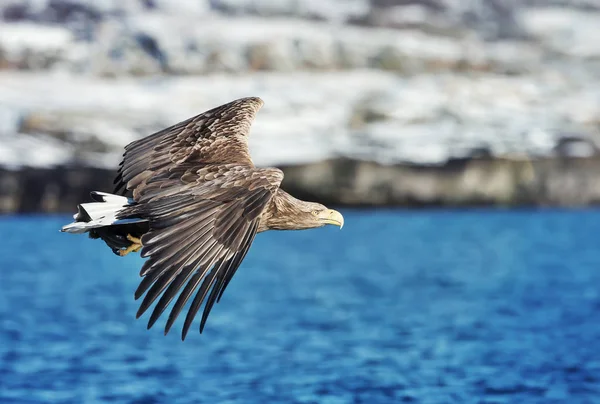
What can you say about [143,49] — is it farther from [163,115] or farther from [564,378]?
[564,378]

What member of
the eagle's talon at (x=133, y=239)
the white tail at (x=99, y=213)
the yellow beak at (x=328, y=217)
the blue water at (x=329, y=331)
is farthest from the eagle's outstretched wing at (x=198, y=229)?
the blue water at (x=329, y=331)

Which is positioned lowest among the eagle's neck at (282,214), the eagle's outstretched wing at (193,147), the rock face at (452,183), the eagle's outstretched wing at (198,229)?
the eagle's outstretched wing at (198,229)

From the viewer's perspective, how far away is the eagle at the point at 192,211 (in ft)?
16.5

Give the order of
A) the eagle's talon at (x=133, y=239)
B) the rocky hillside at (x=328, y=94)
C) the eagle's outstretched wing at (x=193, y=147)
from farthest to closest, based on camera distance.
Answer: the rocky hillside at (x=328, y=94)
the eagle's outstretched wing at (x=193, y=147)
the eagle's talon at (x=133, y=239)

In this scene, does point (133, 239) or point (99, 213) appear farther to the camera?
point (133, 239)

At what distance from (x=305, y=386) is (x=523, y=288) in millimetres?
7834

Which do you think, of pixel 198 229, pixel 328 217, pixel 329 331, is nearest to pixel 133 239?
pixel 198 229

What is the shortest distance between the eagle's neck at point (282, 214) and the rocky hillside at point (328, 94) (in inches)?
804

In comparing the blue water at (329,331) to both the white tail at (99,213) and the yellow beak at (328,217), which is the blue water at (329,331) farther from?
the white tail at (99,213)

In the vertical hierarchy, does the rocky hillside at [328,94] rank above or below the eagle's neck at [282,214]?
above

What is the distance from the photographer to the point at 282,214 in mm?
6414

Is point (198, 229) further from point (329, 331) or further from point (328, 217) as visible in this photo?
point (329, 331)

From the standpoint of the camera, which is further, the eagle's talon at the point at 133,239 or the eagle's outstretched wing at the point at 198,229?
the eagle's talon at the point at 133,239

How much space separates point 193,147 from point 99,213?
118 centimetres
